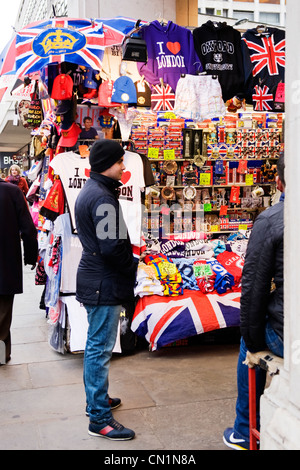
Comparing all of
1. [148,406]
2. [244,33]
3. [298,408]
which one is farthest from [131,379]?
[244,33]

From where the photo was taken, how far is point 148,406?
4020 mm

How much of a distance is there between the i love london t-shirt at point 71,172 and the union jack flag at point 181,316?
1.15 m

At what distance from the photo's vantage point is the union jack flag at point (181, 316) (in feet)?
16.7

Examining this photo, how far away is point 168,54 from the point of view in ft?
17.1

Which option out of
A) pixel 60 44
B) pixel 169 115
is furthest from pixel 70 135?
pixel 169 115

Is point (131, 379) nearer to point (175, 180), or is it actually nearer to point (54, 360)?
point (54, 360)

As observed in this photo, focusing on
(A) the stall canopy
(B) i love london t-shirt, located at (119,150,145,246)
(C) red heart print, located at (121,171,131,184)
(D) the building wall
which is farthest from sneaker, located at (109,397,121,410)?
(D) the building wall

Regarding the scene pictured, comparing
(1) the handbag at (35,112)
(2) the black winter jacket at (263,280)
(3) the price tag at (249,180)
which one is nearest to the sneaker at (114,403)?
(2) the black winter jacket at (263,280)

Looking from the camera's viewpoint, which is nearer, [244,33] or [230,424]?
[230,424]

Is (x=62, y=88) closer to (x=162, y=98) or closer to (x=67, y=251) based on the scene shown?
(x=162, y=98)

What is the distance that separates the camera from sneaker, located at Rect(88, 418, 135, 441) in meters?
3.41

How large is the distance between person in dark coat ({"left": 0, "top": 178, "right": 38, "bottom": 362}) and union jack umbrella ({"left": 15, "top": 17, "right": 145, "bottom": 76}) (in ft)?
4.10

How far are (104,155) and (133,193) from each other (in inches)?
71.9

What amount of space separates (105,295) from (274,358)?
4.04 feet
